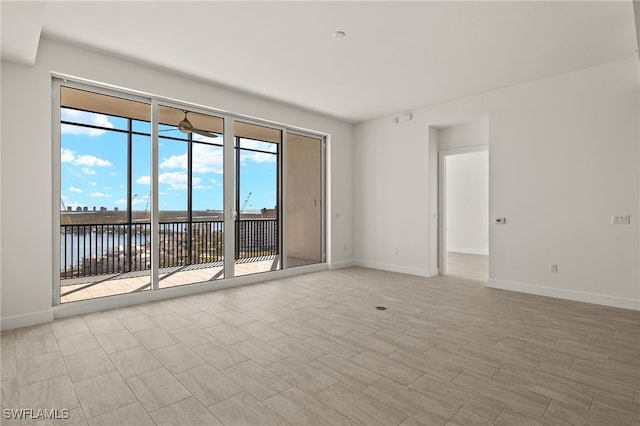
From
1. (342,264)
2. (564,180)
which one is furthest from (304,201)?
(564,180)

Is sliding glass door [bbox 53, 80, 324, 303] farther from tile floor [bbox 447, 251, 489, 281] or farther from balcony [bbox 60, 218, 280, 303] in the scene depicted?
tile floor [bbox 447, 251, 489, 281]

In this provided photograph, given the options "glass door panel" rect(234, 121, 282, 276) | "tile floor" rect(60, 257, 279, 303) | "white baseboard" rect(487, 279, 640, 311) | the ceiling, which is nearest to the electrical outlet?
"white baseboard" rect(487, 279, 640, 311)

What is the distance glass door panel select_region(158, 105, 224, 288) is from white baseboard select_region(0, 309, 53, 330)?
1.68m

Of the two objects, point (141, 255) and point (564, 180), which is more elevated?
point (564, 180)

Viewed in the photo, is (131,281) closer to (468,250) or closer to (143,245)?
(143,245)

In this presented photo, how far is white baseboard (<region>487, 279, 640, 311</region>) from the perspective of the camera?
3919 mm

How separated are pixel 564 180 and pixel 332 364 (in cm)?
407

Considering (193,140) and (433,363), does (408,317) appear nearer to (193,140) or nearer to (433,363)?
(433,363)

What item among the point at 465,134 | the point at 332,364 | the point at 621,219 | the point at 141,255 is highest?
the point at 465,134

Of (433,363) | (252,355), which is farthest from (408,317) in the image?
(252,355)

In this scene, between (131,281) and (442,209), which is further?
(442,209)

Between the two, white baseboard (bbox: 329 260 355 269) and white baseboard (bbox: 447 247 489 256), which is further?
white baseboard (bbox: 447 247 489 256)

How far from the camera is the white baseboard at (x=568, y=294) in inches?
154

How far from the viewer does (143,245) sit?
585cm
